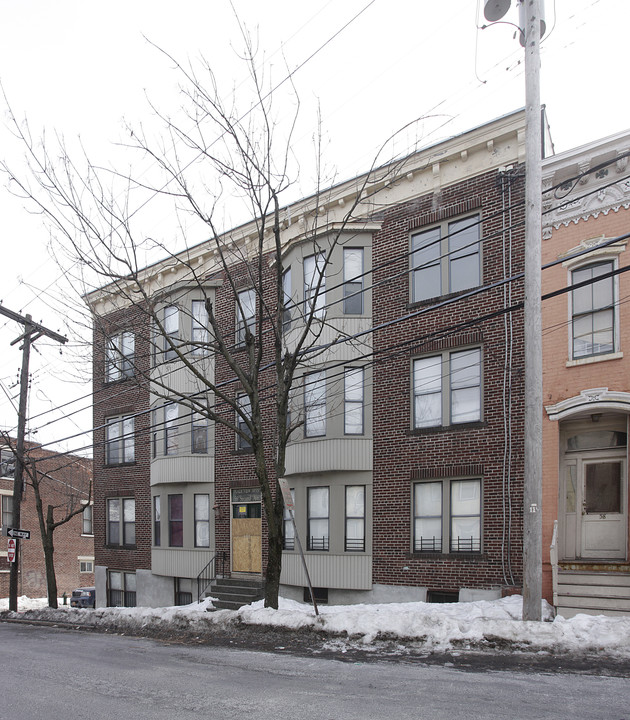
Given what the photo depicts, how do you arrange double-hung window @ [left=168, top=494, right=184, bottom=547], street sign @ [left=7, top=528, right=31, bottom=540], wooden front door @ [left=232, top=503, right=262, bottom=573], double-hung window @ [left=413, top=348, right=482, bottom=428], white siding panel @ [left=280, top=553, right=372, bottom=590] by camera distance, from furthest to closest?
street sign @ [left=7, top=528, right=31, bottom=540] < double-hung window @ [left=168, top=494, right=184, bottom=547] < wooden front door @ [left=232, top=503, right=262, bottom=573] < white siding panel @ [left=280, top=553, right=372, bottom=590] < double-hung window @ [left=413, top=348, right=482, bottom=428]

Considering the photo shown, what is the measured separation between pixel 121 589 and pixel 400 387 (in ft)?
45.8

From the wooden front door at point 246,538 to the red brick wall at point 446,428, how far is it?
451cm

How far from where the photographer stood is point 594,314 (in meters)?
13.6

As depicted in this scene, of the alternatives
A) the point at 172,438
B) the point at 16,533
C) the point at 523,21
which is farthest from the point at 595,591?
the point at 16,533

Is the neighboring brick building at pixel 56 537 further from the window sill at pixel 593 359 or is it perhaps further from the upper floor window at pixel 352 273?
the window sill at pixel 593 359

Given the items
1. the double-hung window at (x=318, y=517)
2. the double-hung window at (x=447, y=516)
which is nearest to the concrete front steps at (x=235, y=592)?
the double-hung window at (x=318, y=517)

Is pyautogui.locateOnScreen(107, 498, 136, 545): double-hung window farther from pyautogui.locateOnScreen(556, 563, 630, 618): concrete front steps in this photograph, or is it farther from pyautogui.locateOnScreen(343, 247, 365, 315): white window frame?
pyautogui.locateOnScreen(556, 563, 630, 618): concrete front steps

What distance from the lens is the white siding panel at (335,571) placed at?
1677 cm

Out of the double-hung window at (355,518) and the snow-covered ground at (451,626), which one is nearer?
the snow-covered ground at (451,626)

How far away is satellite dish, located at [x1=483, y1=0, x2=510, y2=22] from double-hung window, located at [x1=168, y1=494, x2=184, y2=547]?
1633 centimetres

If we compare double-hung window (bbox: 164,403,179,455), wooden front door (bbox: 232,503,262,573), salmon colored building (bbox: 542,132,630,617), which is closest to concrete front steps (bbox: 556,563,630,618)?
salmon colored building (bbox: 542,132,630,617)

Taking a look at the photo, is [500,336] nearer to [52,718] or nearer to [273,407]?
[273,407]

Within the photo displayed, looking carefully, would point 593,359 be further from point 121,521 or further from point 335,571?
point 121,521

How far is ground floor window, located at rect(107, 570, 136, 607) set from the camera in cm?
2431
